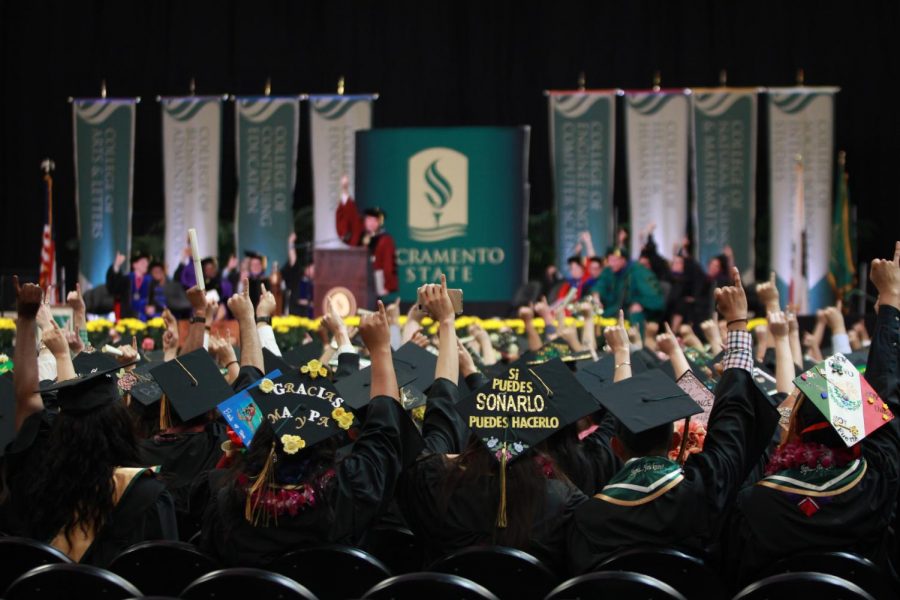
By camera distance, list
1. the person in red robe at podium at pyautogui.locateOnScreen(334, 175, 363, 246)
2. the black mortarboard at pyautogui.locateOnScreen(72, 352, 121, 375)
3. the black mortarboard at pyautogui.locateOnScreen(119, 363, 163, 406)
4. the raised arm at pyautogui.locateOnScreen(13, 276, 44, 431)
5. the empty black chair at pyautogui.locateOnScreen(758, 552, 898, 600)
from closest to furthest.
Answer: the empty black chair at pyautogui.locateOnScreen(758, 552, 898, 600) → the raised arm at pyautogui.locateOnScreen(13, 276, 44, 431) → the black mortarboard at pyautogui.locateOnScreen(72, 352, 121, 375) → the black mortarboard at pyautogui.locateOnScreen(119, 363, 163, 406) → the person in red robe at podium at pyautogui.locateOnScreen(334, 175, 363, 246)

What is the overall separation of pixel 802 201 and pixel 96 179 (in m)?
11.1

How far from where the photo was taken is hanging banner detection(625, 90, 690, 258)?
16906 millimetres

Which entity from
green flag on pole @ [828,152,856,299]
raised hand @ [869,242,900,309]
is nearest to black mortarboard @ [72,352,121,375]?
raised hand @ [869,242,900,309]

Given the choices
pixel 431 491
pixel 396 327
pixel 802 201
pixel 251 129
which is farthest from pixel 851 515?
pixel 251 129

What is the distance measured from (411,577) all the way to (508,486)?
0.71 m

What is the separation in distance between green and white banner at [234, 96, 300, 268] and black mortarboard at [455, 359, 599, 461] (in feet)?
48.0

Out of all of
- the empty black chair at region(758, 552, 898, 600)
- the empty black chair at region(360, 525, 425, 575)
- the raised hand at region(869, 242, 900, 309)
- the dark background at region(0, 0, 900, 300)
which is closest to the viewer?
the empty black chair at region(758, 552, 898, 600)

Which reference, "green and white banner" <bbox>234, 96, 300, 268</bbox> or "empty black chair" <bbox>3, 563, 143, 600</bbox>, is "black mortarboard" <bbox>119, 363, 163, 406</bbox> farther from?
"green and white banner" <bbox>234, 96, 300, 268</bbox>

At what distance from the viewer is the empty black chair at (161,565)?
297cm

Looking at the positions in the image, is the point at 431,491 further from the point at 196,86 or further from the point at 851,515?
the point at 196,86

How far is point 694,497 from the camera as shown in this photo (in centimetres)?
297

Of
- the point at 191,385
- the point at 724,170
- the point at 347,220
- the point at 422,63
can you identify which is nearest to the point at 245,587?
the point at 191,385

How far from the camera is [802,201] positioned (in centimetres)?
1634

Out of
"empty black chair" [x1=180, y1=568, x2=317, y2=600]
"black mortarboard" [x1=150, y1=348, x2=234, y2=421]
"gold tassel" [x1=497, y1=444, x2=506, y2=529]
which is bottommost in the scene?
"empty black chair" [x1=180, y1=568, x2=317, y2=600]
